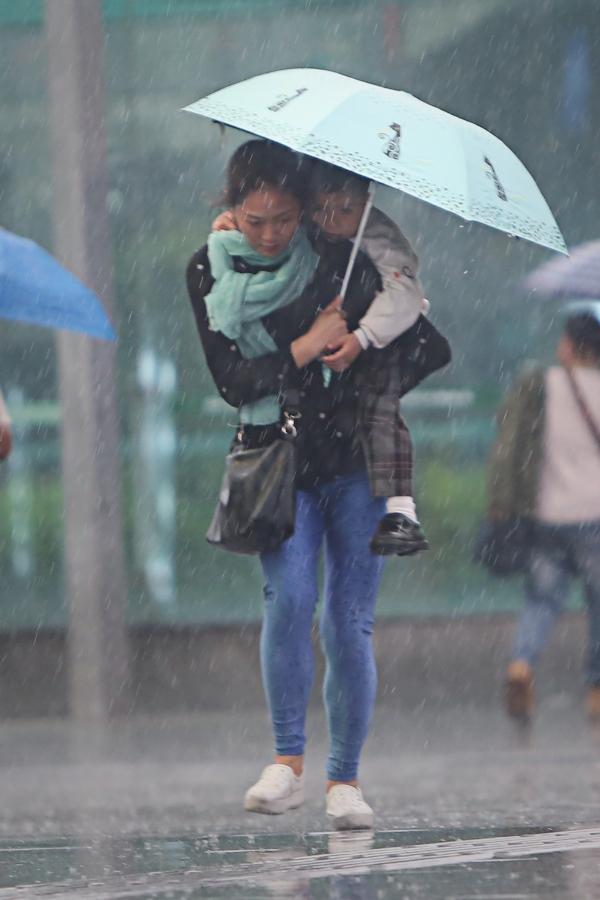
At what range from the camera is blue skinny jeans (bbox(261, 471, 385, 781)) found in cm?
581

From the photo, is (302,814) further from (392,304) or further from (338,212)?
(338,212)

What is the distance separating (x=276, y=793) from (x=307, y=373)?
1125mm

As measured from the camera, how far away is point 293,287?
5.75m

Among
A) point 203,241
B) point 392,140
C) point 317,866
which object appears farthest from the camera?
point 203,241

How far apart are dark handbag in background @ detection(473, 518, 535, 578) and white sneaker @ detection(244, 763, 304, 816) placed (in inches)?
145

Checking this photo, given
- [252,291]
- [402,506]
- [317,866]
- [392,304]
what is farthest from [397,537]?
[317,866]

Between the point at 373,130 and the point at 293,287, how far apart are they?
0.47 metres

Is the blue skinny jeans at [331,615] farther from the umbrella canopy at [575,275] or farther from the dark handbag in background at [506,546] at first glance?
the umbrella canopy at [575,275]

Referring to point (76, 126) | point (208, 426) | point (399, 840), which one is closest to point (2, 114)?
point (76, 126)

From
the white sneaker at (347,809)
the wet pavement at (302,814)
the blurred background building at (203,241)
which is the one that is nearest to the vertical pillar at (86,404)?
the wet pavement at (302,814)

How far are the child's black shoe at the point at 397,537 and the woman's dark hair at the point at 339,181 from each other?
868 millimetres

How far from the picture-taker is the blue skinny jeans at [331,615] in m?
5.81

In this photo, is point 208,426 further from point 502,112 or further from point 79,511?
point 502,112

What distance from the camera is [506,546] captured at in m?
9.46
